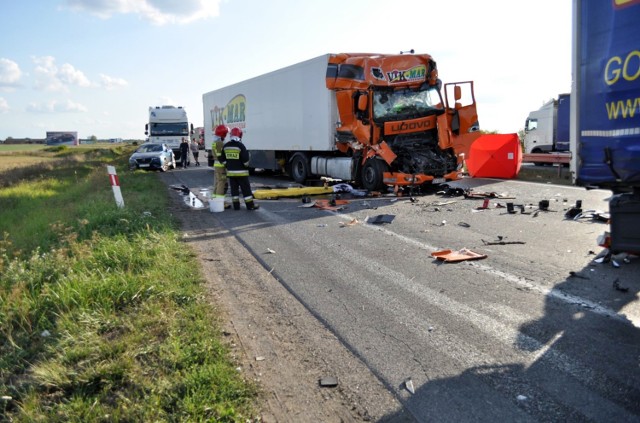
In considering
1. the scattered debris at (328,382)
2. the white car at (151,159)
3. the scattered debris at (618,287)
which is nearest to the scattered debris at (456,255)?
the scattered debris at (618,287)

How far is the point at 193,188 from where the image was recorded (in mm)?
16406

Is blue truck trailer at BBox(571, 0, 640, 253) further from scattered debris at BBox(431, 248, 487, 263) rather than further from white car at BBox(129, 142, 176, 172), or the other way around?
white car at BBox(129, 142, 176, 172)

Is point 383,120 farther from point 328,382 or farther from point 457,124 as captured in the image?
point 328,382

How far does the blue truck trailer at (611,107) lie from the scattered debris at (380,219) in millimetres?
4464

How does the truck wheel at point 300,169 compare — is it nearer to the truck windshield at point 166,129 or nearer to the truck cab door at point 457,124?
the truck cab door at point 457,124

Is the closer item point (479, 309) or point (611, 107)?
point (611, 107)

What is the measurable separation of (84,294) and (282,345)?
6.84ft

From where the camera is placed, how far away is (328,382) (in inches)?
130

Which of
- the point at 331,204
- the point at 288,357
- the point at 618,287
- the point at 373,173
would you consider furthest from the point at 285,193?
the point at 288,357

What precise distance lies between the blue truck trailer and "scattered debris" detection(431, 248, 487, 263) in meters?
1.77

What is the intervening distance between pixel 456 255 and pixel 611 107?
2.62 meters

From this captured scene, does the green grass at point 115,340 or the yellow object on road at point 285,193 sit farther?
the yellow object on road at point 285,193

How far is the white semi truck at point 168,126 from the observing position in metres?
30.2

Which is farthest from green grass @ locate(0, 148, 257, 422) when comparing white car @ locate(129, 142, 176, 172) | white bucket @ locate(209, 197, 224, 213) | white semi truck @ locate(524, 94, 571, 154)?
white semi truck @ locate(524, 94, 571, 154)
